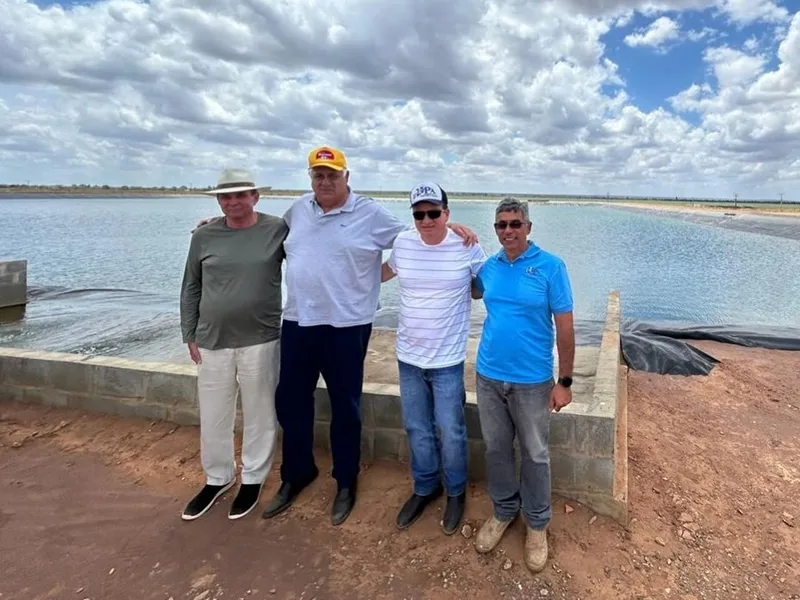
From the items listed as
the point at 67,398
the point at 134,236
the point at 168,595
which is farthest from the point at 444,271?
the point at 134,236

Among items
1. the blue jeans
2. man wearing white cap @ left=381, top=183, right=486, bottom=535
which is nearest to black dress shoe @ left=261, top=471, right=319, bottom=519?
the blue jeans

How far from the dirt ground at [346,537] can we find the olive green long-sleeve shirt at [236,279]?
3.56 feet

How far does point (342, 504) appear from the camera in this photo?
312 centimetres

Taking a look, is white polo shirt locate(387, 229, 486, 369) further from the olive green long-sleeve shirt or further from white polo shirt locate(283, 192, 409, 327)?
the olive green long-sleeve shirt

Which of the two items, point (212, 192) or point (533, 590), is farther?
point (212, 192)

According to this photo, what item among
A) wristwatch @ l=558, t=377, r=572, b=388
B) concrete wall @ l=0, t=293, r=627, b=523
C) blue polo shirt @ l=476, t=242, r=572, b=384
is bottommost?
concrete wall @ l=0, t=293, r=627, b=523

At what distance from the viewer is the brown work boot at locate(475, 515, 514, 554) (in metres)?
2.78

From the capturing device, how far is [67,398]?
14.9 ft

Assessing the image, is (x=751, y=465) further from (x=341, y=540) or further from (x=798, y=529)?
(x=341, y=540)

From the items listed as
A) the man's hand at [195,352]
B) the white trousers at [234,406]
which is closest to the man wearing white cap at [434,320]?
the white trousers at [234,406]

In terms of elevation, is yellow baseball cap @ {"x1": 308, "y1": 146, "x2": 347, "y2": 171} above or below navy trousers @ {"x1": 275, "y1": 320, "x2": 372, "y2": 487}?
above

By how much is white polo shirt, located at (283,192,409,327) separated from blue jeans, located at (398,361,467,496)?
17.6 inches

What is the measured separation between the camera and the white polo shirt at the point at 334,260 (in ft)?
9.31

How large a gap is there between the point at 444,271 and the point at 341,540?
1573 millimetres
